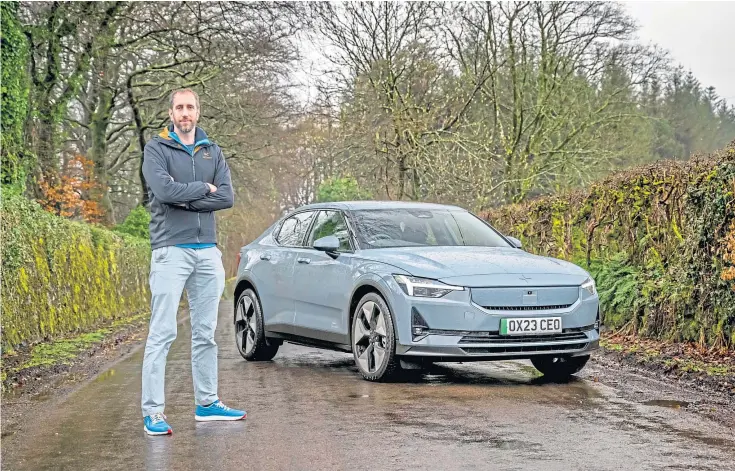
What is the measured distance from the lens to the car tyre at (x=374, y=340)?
9.06m

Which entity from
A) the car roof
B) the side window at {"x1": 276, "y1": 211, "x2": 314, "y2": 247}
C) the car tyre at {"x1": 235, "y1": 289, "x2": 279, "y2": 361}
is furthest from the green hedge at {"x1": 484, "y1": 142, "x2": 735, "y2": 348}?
the car tyre at {"x1": 235, "y1": 289, "x2": 279, "y2": 361}

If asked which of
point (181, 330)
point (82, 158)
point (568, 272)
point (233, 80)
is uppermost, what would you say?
point (233, 80)

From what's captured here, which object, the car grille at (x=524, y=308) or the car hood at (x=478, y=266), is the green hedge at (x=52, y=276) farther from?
the car grille at (x=524, y=308)

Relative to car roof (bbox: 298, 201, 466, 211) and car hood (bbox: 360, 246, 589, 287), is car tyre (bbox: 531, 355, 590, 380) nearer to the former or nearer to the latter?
car hood (bbox: 360, 246, 589, 287)

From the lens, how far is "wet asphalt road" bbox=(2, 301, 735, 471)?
228 inches

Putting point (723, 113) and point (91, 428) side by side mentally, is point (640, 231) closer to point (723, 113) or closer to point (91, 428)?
point (91, 428)

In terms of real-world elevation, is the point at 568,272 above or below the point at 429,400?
above

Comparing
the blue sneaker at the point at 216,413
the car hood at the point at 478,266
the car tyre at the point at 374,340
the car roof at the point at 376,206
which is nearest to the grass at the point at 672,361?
the car hood at the point at 478,266

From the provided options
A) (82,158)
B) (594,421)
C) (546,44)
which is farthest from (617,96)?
(594,421)

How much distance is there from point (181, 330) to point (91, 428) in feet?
36.1

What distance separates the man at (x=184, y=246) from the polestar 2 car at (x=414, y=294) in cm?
216

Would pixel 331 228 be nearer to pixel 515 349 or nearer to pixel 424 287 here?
pixel 424 287

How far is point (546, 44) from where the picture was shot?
3550cm

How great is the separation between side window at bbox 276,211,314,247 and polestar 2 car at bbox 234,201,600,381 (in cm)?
2
